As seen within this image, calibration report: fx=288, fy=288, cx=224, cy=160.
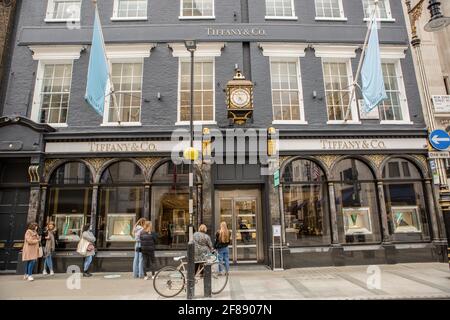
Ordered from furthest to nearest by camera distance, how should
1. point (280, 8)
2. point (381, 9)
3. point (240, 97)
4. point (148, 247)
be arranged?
point (381, 9) < point (280, 8) < point (240, 97) < point (148, 247)

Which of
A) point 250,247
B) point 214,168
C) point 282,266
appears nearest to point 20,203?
point 214,168

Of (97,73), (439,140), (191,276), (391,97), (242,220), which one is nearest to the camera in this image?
(191,276)

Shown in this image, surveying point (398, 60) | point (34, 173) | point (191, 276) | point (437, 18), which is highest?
point (398, 60)

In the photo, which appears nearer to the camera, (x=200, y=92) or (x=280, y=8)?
(x=200, y=92)

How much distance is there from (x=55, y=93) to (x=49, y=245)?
6349 millimetres

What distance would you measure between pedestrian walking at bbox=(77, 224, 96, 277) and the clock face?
7.22 meters

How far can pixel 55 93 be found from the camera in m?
12.4

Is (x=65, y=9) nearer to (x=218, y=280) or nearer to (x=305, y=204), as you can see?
(x=218, y=280)

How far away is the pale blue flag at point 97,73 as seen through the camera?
32.7 feet

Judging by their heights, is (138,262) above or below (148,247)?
below

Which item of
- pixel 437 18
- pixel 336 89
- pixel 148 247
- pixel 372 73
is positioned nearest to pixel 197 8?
pixel 336 89

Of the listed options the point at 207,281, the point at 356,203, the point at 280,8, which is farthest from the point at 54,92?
the point at 356,203

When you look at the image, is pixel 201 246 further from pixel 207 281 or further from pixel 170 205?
pixel 170 205

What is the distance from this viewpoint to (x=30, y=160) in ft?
37.4
